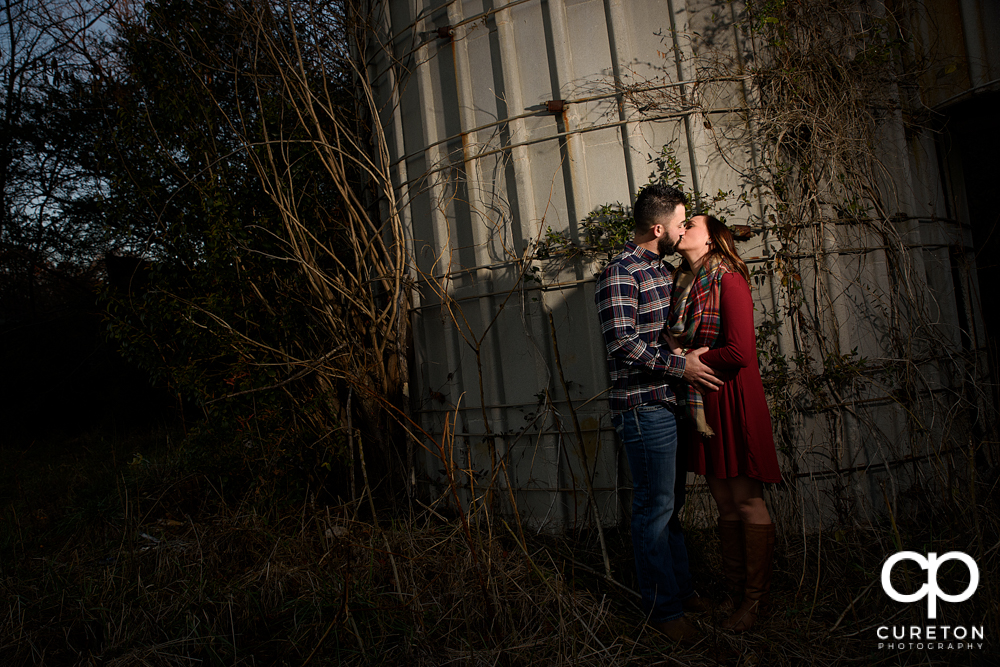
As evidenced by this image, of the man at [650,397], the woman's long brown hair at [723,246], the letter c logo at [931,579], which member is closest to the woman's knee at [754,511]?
the man at [650,397]

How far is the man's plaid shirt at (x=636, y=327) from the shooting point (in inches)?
95.8

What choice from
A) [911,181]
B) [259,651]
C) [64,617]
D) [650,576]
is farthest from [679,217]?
[64,617]

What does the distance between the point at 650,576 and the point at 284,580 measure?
198 cm

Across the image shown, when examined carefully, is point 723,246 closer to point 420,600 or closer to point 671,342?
point 671,342

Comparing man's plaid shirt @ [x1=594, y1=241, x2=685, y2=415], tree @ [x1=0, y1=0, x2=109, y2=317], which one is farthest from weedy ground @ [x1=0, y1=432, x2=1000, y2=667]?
tree @ [x1=0, y1=0, x2=109, y2=317]

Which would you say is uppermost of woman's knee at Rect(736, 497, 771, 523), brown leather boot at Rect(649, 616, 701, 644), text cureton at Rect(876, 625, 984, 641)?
woman's knee at Rect(736, 497, 771, 523)

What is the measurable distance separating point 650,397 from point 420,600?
5.00 feet

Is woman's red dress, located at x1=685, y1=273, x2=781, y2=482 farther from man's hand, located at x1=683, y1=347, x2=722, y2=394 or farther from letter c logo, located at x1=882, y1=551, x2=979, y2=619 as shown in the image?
letter c logo, located at x1=882, y1=551, x2=979, y2=619

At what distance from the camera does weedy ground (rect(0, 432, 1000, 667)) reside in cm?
244

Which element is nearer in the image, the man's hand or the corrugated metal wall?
the man's hand

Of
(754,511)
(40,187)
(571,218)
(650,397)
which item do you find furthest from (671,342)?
(40,187)

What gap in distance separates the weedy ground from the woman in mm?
276

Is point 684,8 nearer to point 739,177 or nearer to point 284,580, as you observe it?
point 739,177

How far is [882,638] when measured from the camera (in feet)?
7.79
